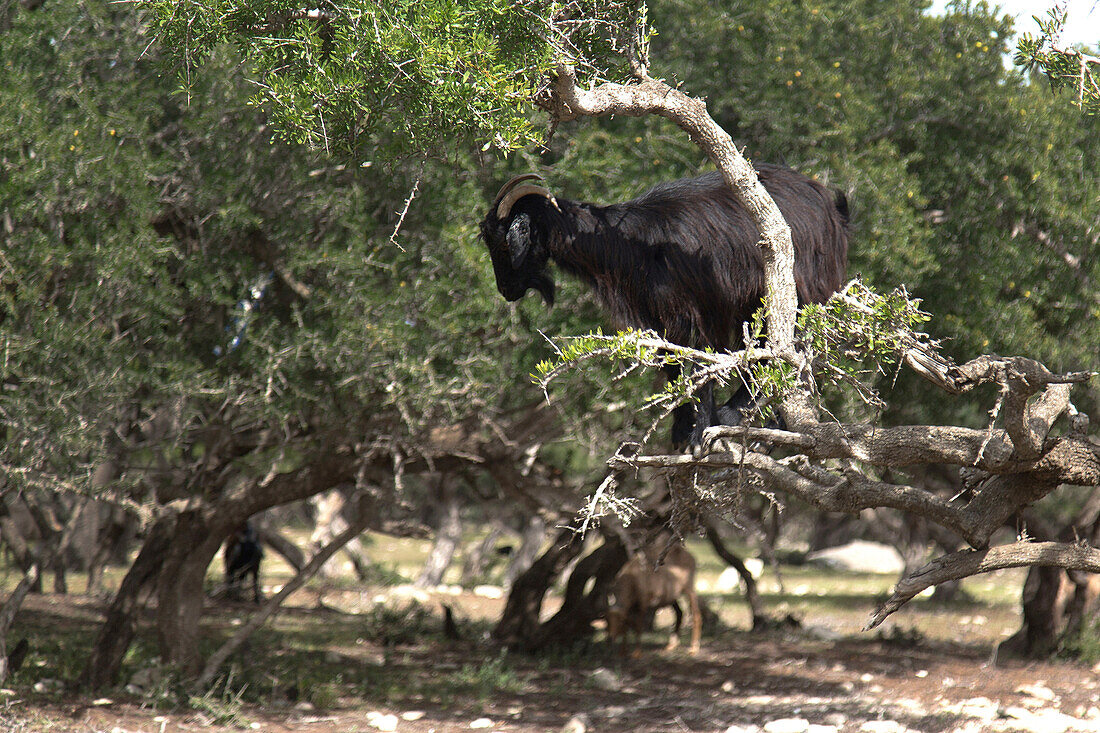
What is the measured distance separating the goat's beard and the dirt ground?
3265mm

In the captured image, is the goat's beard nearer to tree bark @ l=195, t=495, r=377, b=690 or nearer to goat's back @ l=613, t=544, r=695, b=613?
tree bark @ l=195, t=495, r=377, b=690

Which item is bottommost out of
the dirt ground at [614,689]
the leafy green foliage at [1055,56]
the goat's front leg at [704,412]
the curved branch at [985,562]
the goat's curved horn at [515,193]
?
the dirt ground at [614,689]

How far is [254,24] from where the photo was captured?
3945 millimetres

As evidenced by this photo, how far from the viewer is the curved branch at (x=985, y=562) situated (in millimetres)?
3617

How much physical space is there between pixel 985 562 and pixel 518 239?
225 centimetres

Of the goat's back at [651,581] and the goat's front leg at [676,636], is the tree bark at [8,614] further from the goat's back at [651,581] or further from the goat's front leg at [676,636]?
the goat's front leg at [676,636]

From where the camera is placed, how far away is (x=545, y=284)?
468 cm

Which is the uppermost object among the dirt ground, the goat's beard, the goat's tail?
the goat's tail

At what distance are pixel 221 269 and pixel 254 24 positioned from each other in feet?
9.63

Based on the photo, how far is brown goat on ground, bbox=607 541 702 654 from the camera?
9273 millimetres

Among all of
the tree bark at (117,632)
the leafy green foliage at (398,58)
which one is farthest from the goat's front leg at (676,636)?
the leafy green foliage at (398,58)

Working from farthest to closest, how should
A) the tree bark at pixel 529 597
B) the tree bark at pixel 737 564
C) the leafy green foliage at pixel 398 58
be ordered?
the tree bark at pixel 529 597 → the tree bark at pixel 737 564 → the leafy green foliage at pixel 398 58

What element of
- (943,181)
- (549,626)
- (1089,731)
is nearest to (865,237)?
(943,181)

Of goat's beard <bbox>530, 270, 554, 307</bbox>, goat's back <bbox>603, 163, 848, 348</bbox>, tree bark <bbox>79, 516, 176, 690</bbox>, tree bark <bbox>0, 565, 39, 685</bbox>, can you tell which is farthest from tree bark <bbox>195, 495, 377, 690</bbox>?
goat's back <bbox>603, 163, 848, 348</bbox>
